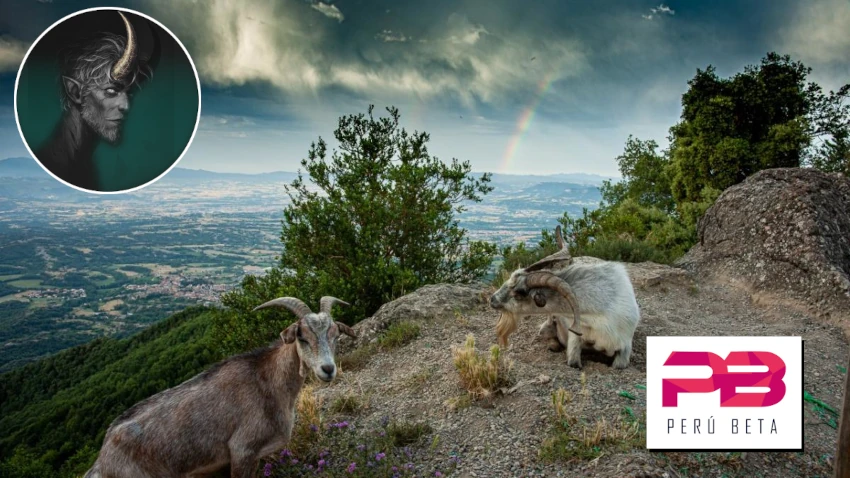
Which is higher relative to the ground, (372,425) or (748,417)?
(748,417)

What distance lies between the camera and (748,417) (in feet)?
17.2

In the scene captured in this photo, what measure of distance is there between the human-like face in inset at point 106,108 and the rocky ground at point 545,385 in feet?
23.0

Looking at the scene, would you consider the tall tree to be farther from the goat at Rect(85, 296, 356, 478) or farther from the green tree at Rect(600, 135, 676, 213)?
the goat at Rect(85, 296, 356, 478)

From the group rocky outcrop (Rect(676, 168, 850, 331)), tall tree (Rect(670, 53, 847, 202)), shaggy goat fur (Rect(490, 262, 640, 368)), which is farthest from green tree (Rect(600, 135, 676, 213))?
shaggy goat fur (Rect(490, 262, 640, 368))

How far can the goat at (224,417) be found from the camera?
4566 millimetres

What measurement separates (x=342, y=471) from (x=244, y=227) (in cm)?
11960

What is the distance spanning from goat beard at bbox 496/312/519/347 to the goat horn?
64 cm

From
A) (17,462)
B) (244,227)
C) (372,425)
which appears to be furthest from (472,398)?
(244,227)

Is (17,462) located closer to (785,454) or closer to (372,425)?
(372,425)

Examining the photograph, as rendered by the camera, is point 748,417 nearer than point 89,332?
Yes

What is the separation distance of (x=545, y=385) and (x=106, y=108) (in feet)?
34.6

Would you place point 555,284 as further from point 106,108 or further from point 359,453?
point 106,108

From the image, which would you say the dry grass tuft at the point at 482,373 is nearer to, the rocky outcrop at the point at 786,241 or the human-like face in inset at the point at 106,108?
the rocky outcrop at the point at 786,241

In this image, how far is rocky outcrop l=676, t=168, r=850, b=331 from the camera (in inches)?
415
